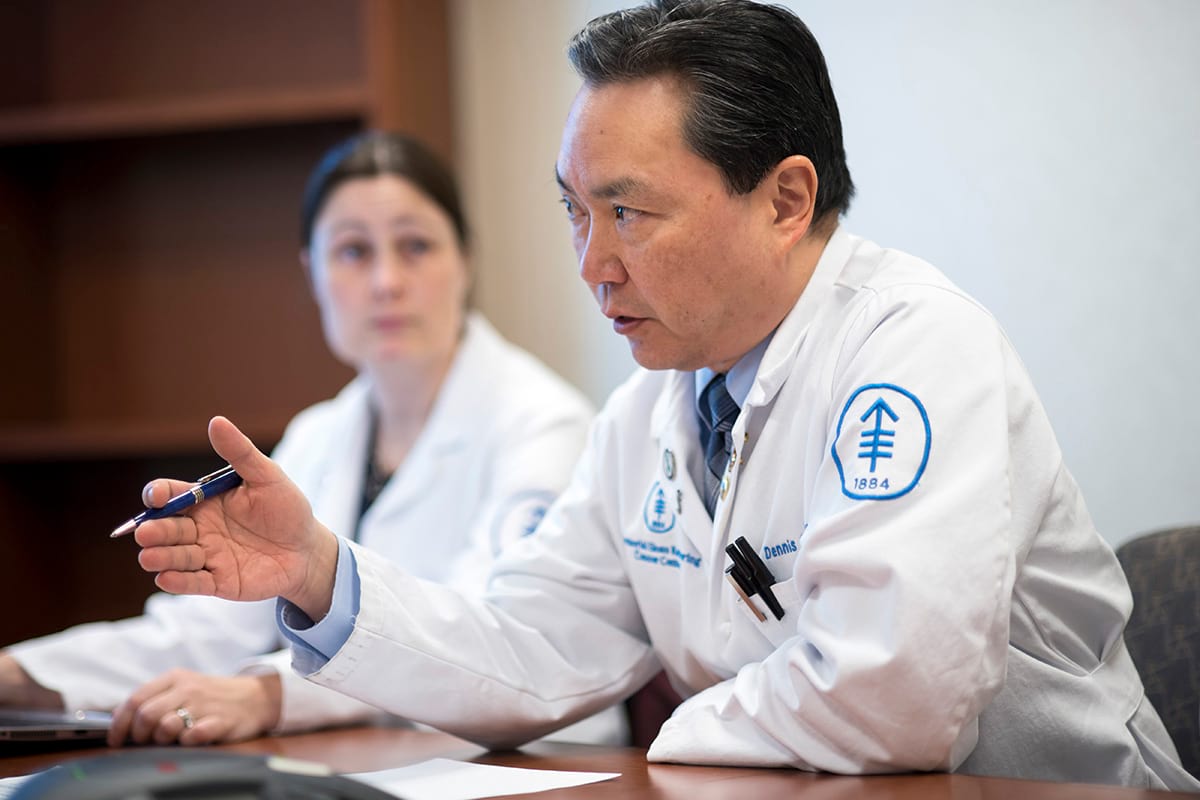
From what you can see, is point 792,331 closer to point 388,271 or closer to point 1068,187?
point 1068,187

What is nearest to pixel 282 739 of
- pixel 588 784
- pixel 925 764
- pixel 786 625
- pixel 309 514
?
pixel 309 514

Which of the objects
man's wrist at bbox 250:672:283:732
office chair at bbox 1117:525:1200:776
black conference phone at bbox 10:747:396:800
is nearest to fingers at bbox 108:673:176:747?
man's wrist at bbox 250:672:283:732

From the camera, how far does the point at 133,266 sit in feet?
9.73

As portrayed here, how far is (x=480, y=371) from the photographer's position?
7.14 feet

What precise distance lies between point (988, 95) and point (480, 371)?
0.94 metres

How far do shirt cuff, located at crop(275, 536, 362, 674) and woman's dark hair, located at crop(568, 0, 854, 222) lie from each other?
0.54 metres

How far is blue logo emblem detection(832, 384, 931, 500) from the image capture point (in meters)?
1.02

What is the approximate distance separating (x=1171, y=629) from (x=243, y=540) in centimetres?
98

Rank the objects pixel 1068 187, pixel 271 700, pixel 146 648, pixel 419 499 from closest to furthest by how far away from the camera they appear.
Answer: pixel 271 700, pixel 1068 187, pixel 146 648, pixel 419 499

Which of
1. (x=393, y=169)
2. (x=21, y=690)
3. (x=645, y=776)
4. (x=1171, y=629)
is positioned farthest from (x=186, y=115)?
(x=1171, y=629)

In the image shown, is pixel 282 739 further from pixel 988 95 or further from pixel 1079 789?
pixel 988 95

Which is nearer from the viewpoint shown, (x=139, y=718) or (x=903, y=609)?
(x=903, y=609)

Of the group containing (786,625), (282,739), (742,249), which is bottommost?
(282,739)

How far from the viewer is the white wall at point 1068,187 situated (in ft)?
5.76
